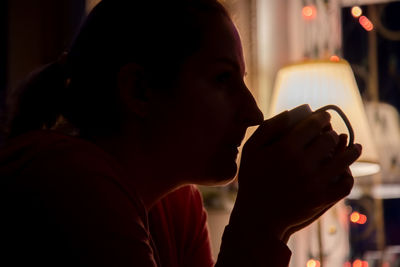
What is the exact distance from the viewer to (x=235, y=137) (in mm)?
788

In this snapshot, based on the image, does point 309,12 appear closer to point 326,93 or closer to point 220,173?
point 326,93

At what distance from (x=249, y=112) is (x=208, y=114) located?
57 millimetres

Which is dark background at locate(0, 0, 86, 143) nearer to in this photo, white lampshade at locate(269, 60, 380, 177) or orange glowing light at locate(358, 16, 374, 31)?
white lampshade at locate(269, 60, 380, 177)

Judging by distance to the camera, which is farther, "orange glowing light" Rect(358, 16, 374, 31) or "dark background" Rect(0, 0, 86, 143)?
"orange glowing light" Rect(358, 16, 374, 31)

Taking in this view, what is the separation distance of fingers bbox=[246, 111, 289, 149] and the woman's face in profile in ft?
0.22

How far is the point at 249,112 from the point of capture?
778 mm

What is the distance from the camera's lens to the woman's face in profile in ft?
2.57

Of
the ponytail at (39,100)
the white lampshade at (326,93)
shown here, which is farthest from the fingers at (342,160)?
the white lampshade at (326,93)

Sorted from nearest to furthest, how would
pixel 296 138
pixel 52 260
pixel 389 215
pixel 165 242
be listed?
1. pixel 52 260
2. pixel 296 138
3. pixel 165 242
4. pixel 389 215

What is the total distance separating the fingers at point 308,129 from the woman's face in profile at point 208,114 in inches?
3.6

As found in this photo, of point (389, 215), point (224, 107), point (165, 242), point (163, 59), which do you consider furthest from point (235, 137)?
point (389, 215)

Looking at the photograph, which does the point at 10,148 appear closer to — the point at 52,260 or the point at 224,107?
the point at 52,260

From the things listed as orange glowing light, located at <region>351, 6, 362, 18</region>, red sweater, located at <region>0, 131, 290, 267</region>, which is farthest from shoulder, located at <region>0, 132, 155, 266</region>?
orange glowing light, located at <region>351, 6, 362, 18</region>

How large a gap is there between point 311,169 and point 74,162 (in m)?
0.28
